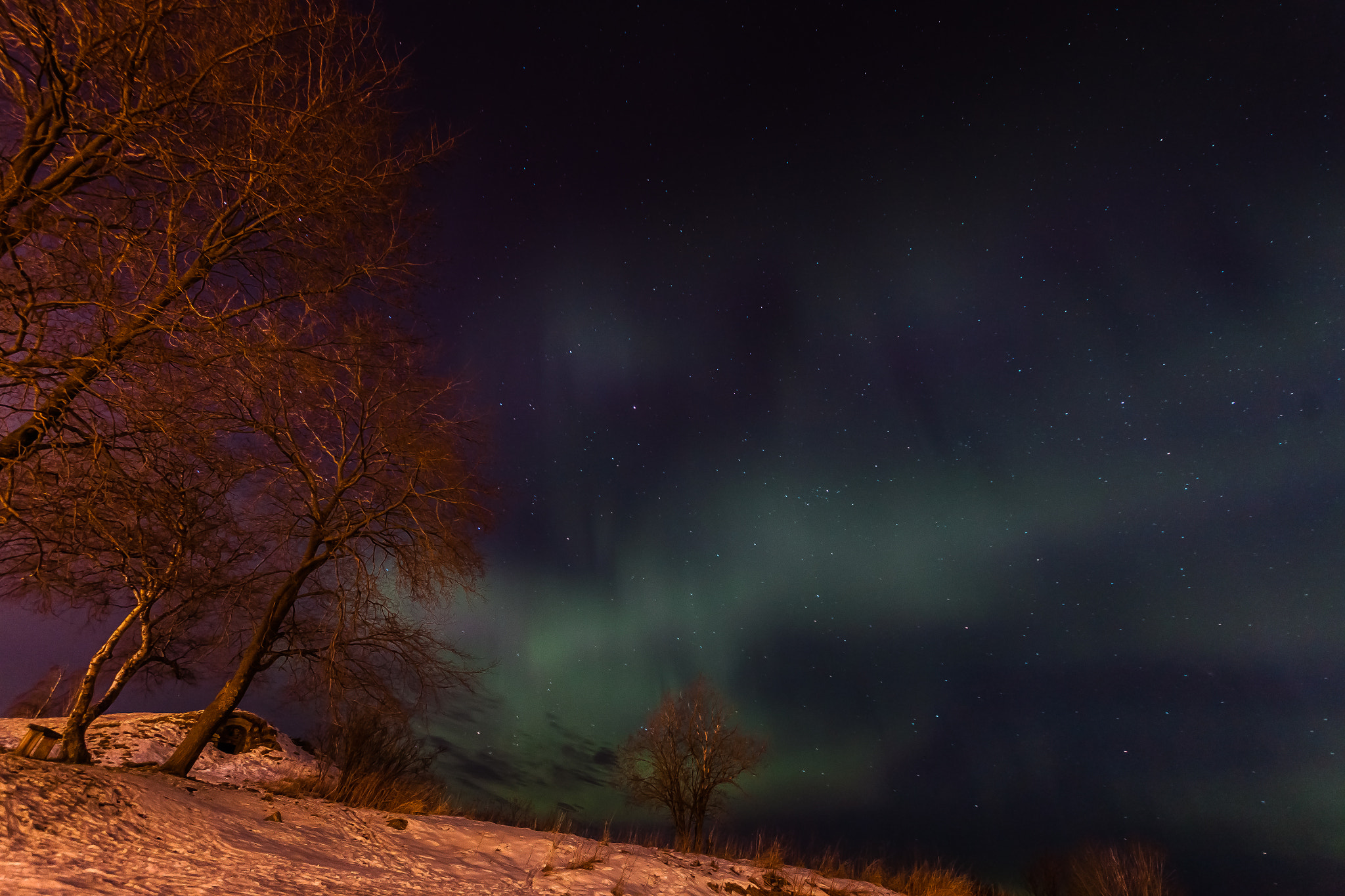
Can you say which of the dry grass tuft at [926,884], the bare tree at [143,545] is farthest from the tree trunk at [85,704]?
the dry grass tuft at [926,884]

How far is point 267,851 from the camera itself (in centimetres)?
541

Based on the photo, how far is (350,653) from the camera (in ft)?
36.8

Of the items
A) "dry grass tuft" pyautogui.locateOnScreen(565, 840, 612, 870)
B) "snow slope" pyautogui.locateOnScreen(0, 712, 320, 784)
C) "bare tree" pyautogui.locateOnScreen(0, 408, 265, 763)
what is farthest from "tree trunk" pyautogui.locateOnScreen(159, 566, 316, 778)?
"dry grass tuft" pyautogui.locateOnScreen(565, 840, 612, 870)

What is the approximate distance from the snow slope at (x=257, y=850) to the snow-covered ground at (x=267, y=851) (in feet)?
0.07

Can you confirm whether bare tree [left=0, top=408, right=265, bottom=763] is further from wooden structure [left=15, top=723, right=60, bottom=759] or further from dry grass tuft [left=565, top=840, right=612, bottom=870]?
dry grass tuft [left=565, top=840, right=612, bottom=870]

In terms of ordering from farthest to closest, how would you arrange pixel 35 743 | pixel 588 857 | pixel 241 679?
pixel 241 679
pixel 588 857
pixel 35 743

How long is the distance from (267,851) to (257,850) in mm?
121

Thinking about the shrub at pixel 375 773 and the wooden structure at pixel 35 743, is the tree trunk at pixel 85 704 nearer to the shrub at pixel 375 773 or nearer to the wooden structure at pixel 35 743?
the wooden structure at pixel 35 743

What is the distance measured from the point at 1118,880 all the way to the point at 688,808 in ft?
68.3

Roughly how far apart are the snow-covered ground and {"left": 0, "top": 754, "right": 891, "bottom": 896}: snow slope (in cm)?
2

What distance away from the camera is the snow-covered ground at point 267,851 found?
376 centimetres

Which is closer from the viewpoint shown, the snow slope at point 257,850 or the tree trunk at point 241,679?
the snow slope at point 257,850

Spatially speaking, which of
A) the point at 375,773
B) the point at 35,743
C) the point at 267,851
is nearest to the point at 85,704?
the point at 35,743

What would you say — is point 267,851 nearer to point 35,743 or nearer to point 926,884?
→ point 35,743
